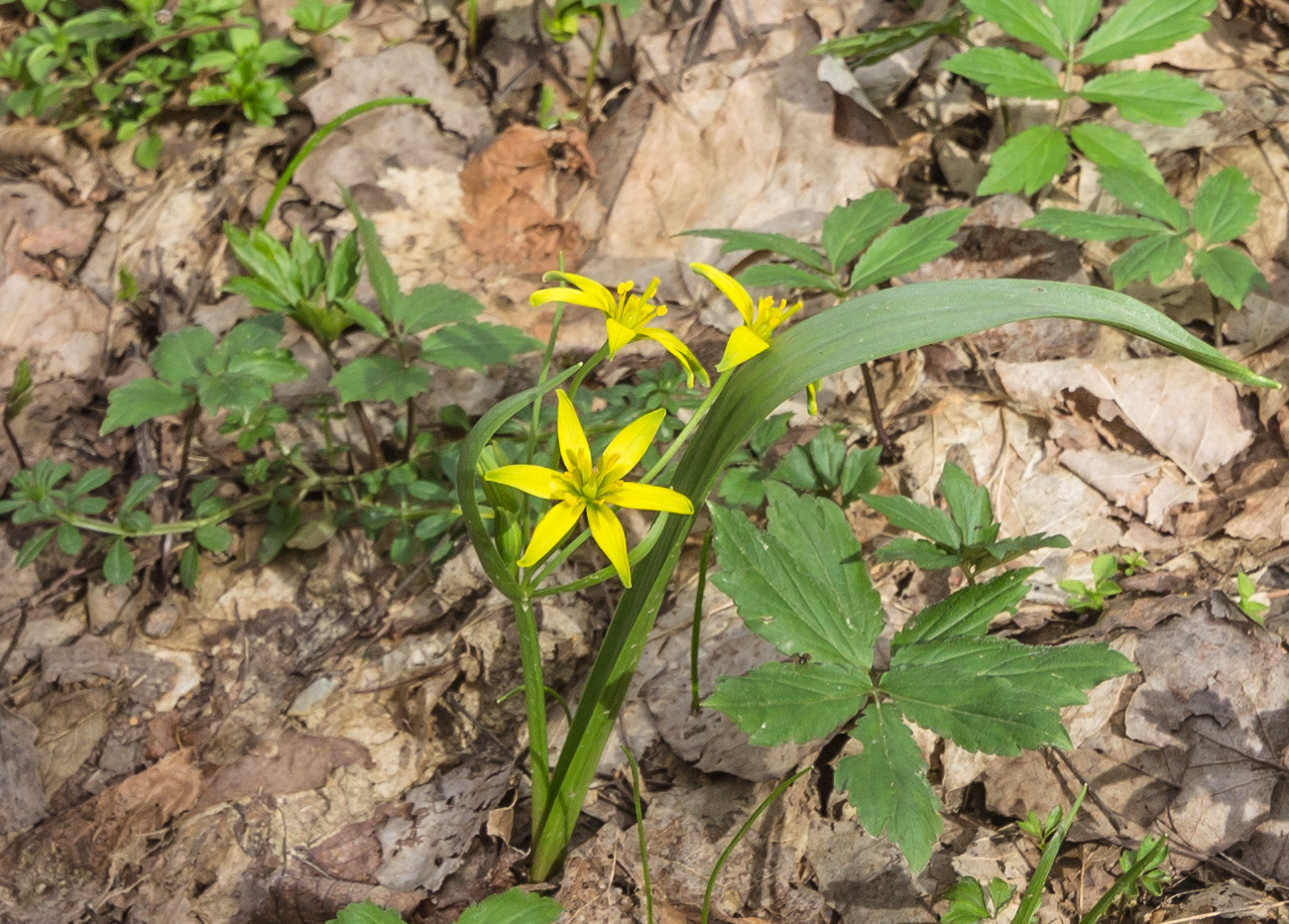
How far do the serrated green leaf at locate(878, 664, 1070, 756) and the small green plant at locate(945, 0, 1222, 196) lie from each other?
Answer: 1.44 m

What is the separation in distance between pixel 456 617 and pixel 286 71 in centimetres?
237

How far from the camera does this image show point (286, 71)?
3539mm

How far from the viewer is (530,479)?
119 centimetres

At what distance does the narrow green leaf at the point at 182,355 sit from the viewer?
7.11ft

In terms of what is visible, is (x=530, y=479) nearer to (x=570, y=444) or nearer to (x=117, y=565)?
(x=570, y=444)

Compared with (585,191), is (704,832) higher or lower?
lower

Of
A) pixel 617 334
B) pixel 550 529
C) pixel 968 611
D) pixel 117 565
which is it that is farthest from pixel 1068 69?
pixel 117 565

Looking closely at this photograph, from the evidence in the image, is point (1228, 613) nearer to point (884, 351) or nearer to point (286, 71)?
point (884, 351)

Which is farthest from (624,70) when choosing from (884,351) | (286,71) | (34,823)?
(34,823)

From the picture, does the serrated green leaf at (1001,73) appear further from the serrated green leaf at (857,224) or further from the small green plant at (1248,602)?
the small green plant at (1248,602)

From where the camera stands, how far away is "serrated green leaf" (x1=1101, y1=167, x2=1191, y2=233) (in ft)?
7.41

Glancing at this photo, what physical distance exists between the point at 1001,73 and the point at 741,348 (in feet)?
5.53

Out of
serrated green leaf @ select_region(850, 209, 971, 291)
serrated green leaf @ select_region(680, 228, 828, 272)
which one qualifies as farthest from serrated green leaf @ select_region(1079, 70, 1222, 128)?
serrated green leaf @ select_region(680, 228, 828, 272)

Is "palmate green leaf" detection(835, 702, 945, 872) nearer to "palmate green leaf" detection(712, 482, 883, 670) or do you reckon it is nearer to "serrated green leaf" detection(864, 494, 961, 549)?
"palmate green leaf" detection(712, 482, 883, 670)
